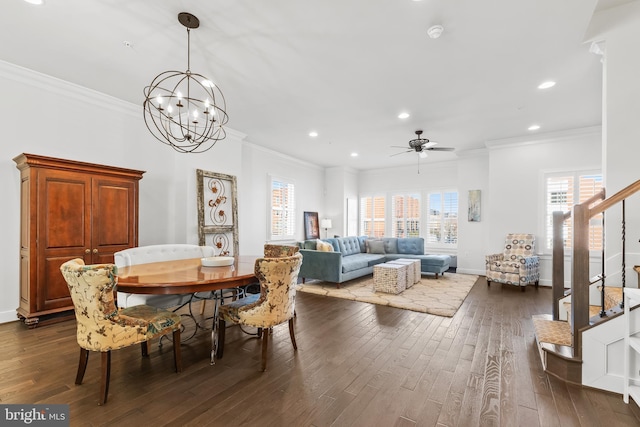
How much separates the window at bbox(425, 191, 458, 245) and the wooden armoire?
23.8ft

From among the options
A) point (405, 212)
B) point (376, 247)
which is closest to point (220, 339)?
point (376, 247)

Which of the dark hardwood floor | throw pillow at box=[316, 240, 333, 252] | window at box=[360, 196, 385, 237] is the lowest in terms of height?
the dark hardwood floor

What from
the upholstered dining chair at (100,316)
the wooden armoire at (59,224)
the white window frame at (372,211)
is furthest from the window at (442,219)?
the upholstered dining chair at (100,316)

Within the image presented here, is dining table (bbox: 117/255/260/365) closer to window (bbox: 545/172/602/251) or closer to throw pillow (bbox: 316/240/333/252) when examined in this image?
throw pillow (bbox: 316/240/333/252)

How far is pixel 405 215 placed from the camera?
8.62m

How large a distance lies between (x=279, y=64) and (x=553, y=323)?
160 inches

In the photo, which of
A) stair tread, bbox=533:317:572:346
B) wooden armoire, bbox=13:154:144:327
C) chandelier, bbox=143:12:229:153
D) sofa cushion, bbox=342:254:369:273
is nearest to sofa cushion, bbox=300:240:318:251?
sofa cushion, bbox=342:254:369:273

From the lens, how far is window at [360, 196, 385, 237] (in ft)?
29.7

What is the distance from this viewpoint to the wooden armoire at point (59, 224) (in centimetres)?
318

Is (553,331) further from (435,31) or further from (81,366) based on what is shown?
(81,366)

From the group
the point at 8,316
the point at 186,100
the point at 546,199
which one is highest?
the point at 186,100

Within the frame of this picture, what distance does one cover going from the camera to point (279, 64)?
10.5 ft

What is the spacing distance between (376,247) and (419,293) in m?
2.72

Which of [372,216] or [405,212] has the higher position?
[405,212]
